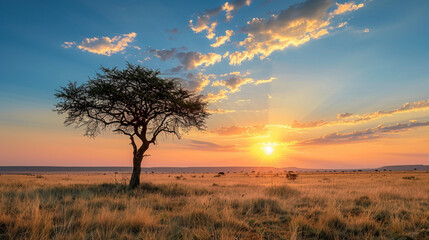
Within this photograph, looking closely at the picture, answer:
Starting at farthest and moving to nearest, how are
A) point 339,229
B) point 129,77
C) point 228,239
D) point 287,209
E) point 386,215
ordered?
point 129,77, point 287,209, point 386,215, point 339,229, point 228,239

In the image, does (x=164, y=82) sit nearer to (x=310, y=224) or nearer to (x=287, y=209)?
(x=287, y=209)

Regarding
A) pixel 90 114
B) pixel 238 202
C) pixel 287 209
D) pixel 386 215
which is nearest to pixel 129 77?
pixel 90 114

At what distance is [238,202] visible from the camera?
9.84 m

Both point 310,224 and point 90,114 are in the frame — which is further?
point 90,114

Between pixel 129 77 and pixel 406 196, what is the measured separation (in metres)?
20.3

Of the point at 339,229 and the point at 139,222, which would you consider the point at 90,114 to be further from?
the point at 339,229

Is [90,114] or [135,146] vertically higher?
[90,114]

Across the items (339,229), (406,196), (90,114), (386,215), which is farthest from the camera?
(90,114)

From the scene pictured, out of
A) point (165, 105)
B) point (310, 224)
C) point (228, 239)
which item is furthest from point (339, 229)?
point (165, 105)

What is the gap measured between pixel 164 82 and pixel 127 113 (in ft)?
13.0

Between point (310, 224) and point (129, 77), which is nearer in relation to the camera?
point (310, 224)

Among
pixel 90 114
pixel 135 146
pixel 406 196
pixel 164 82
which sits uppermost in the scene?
pixel 164 82

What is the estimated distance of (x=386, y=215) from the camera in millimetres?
8000

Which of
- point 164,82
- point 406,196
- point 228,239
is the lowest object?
point 406,196
